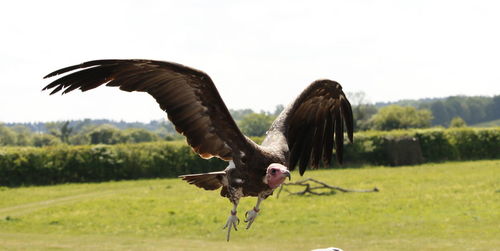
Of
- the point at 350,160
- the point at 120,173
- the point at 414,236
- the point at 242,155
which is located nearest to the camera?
the point at 242,155

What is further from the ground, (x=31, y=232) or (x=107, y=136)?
(x=107, y=136)

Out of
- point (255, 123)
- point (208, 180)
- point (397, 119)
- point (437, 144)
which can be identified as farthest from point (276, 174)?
point (255, 123)

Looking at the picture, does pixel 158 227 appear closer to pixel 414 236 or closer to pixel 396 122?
pixel 414 236

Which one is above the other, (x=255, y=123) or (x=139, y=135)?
(x=255, y=123)

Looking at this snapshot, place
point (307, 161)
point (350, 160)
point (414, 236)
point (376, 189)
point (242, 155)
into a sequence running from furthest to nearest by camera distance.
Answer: point (350, 160) → point (376, 189) → point (414, 236) → point (307, 161) → point (242, 155)

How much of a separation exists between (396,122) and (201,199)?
71.1 meters

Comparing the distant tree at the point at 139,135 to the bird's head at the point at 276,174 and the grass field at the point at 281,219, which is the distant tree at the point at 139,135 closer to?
the grass field at the point at 281,219

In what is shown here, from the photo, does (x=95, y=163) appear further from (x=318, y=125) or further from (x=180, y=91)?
(x=180, y=91)

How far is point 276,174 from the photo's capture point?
5.30m

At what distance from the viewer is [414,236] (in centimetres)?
1848

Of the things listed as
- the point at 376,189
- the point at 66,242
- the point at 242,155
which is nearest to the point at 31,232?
the point at 66,242

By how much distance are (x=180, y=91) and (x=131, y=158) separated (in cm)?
3536

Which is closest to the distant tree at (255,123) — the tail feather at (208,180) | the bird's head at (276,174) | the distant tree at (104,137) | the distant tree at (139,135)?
the distant tree at (104,137)

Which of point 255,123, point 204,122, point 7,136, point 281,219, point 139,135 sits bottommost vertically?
point 281,219
